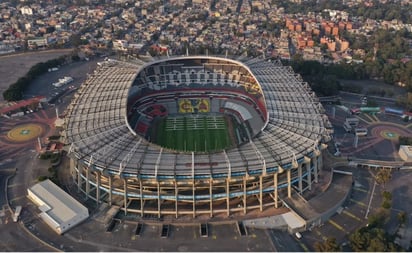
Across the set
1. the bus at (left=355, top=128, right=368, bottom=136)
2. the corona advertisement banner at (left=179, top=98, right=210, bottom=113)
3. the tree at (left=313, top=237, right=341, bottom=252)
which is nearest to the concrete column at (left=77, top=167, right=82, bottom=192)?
the tree at (left=313, top=237, right=341, bottom=252)

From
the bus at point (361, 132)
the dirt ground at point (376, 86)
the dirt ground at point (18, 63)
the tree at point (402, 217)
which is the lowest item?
the tree at point (402, 217)

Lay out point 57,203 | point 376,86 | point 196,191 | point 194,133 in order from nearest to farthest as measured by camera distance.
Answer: point 57,203 → point 196,191 → point 194,133 → point 376,86

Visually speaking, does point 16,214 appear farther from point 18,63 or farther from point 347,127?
point 18,63

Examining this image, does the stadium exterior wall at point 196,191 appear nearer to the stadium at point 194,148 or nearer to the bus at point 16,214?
the stadium at point 194,148

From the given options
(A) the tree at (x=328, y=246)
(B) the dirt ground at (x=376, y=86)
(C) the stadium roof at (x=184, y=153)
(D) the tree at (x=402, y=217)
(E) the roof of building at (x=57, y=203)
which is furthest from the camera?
(B) the dirt ground at (x=376, y=86)

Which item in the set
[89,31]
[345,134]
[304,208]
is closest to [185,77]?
[345,134]

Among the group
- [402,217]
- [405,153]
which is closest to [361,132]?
[405,153]

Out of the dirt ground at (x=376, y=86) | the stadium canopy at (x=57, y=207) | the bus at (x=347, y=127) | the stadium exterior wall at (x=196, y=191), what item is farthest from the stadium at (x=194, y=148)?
the dirt ground at (x=376, y=86)

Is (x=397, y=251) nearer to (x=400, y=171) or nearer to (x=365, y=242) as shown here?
(x=365, y=242)
